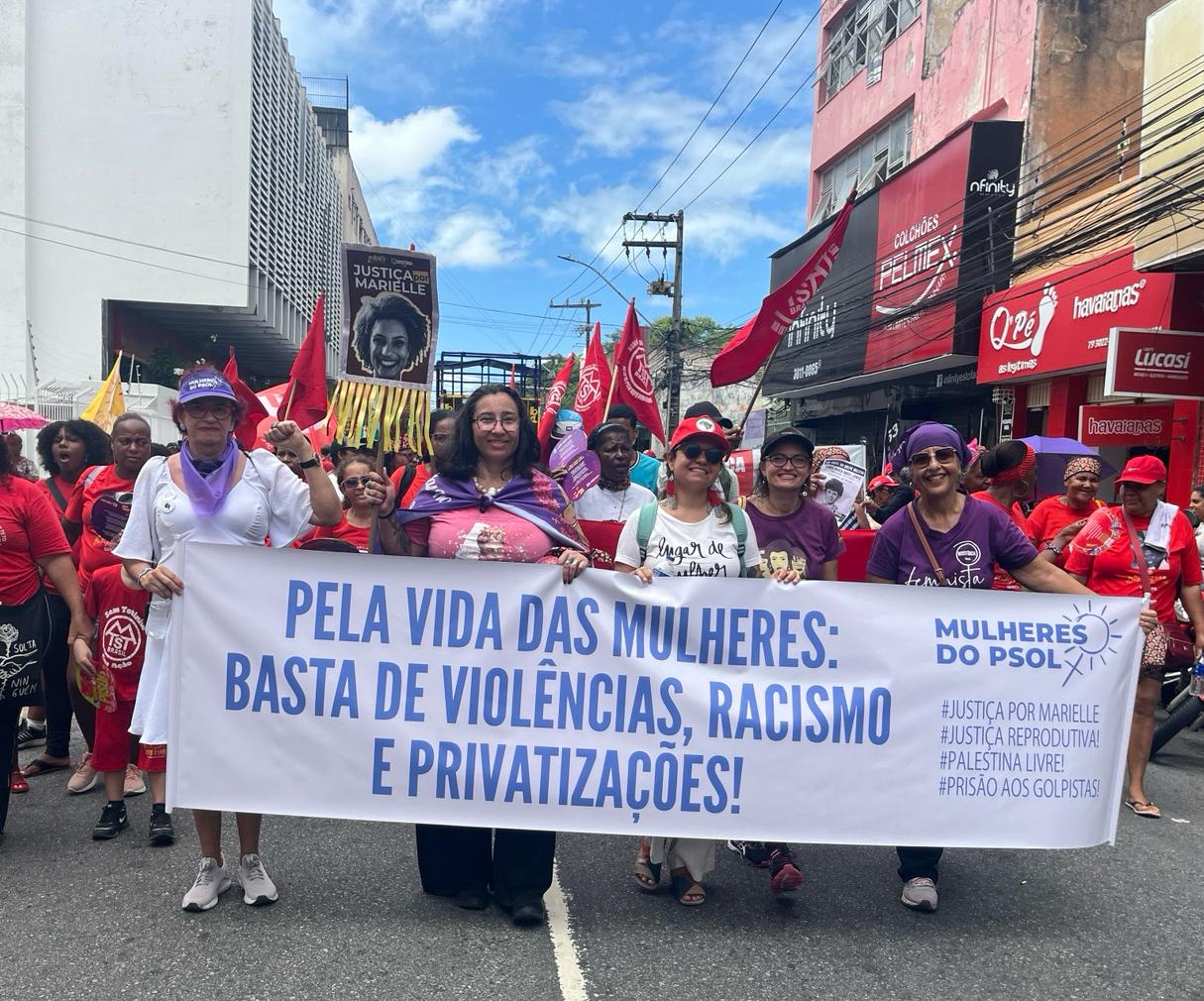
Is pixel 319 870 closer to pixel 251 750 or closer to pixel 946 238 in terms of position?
pixel 251 750

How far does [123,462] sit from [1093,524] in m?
4.84

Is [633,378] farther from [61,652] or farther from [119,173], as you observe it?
[119,173]

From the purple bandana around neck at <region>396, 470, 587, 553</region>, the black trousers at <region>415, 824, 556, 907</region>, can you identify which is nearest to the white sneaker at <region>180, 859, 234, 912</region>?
the black trousers at <region>415, 824, 556, 907</region>

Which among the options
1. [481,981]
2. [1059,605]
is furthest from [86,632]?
[1059,605]

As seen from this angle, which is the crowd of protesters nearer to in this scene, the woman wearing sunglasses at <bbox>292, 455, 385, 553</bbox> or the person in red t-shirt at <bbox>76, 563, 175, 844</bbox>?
the person in red t-shirt at <bbox>76, 563, 175, 844</bbox>

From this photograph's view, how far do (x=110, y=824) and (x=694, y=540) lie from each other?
279cm

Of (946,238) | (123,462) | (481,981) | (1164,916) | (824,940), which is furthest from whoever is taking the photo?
(946,238)

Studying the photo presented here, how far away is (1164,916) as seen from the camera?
12.4 ft

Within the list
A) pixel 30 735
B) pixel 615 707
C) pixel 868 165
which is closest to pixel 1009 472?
pixel 615 707

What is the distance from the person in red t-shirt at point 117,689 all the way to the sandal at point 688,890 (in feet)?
6.92

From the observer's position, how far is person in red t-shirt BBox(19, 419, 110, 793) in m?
4.95

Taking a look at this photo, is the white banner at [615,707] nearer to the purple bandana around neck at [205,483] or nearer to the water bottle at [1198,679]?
the purple bandana around neck at [205,483]

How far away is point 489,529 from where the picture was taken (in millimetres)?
3576

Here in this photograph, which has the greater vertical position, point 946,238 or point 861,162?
point 861,162
